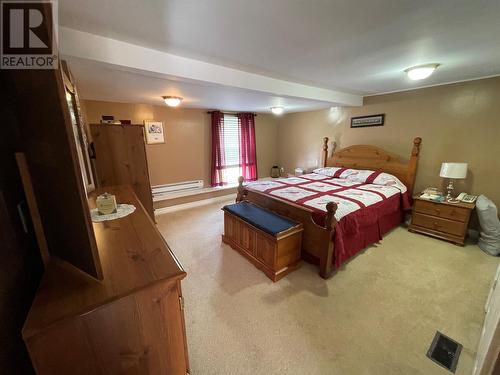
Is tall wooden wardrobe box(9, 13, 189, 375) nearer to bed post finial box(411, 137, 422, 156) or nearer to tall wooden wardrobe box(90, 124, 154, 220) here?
tall wooden wardrobe box(90, 124, 154, 220)

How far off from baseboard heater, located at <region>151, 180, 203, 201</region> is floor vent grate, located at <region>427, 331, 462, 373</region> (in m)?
4.16

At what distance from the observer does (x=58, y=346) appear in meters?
0.63

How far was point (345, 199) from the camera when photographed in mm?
2605

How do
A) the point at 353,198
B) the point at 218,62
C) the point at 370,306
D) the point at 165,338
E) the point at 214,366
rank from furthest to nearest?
the point at 353,198 → the point at 218,62 → the point at 370,306 → the point at 214,366 → the point at 165,338

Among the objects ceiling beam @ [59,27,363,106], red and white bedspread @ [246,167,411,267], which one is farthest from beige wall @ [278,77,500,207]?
ceiling beam @ [59,27,363,106]

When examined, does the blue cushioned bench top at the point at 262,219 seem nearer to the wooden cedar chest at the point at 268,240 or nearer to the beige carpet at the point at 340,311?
the wooden cedar chest at the point at 268,240

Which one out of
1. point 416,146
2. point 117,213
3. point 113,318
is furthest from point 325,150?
point 113,318

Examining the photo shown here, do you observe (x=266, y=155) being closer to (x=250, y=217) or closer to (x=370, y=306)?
(x=250, y=217)

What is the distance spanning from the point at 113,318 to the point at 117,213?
0.90 meters

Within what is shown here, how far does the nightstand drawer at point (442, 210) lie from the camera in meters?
2.61

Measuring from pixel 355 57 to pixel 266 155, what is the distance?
3.96 metres

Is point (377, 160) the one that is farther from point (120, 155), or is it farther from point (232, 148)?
point (120, 155)

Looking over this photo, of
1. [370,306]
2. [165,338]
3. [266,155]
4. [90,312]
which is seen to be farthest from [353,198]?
[266,155]

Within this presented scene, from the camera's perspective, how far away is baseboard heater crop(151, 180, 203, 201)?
4.09m
